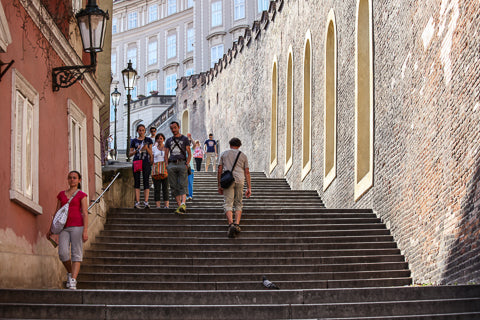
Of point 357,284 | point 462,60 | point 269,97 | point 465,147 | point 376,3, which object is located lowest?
point 357,284

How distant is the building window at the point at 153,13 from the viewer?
3000 inches

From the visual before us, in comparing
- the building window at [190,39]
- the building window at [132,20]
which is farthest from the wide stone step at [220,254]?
the building window at [132,20]

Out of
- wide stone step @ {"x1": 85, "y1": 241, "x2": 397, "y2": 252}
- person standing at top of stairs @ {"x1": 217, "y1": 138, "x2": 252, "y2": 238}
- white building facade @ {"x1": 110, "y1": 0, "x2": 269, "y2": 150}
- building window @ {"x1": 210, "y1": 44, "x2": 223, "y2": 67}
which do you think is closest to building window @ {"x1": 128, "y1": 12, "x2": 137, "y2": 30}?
white building facade @ {"x1": 110, "y1": 0, "x2": 269, "y2": 150}

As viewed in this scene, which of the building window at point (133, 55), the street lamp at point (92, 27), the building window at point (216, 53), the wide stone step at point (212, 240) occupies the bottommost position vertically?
the wide stone step at point (212, 240)

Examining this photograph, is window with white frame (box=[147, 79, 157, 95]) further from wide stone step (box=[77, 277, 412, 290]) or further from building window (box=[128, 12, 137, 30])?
wide stone step (box=[77, 277, 412, 290])

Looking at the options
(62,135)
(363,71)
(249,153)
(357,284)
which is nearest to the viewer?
(357,284)

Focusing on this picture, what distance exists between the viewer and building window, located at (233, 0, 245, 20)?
202ft

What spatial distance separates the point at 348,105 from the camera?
61.4 feet

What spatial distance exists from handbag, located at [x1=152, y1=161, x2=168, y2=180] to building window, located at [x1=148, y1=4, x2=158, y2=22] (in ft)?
203

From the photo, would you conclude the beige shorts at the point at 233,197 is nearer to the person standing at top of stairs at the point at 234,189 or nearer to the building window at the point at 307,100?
the person standing at top of stairs at the point at 234,189

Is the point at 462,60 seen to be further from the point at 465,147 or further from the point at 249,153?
the point at 249,153

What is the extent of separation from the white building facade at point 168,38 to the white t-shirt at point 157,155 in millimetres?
45244

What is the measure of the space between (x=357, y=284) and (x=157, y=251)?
10.6ft

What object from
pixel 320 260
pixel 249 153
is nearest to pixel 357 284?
pixel 320 260
